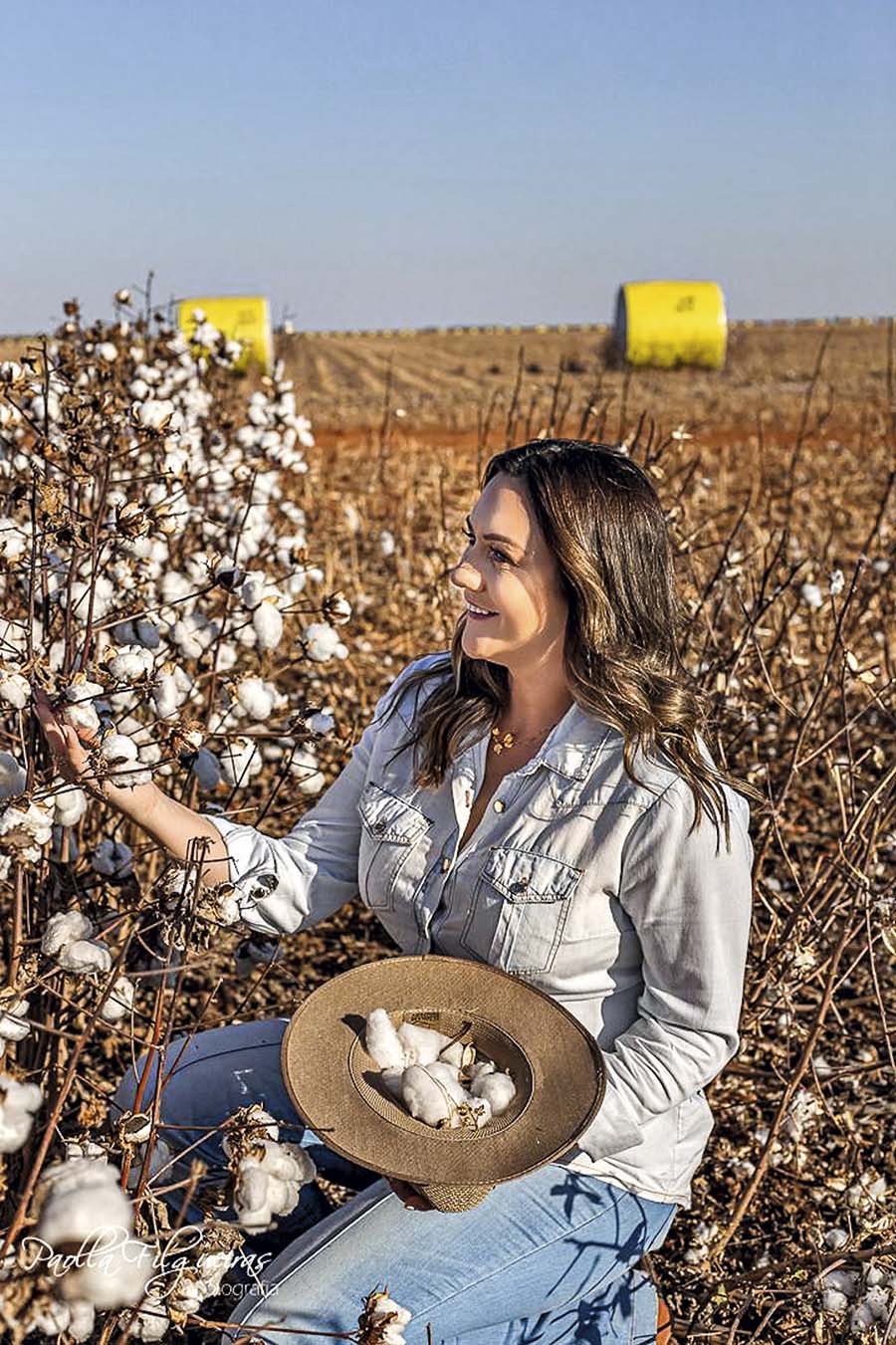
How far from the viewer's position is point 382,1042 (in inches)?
73.9

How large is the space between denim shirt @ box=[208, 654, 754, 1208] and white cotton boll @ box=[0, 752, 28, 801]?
1.19 ft

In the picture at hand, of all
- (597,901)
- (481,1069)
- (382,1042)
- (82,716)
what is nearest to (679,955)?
(597,901)

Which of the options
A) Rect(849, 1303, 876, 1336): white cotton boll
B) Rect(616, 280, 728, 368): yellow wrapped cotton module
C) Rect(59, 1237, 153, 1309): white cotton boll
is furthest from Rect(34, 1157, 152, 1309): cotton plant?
Rect(616, 280, 728, 368): yellow wrapped cotton module

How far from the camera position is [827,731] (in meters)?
4.45

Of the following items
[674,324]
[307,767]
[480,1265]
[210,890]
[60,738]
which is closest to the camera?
[210,890]

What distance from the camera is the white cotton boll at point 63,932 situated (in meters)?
1.62

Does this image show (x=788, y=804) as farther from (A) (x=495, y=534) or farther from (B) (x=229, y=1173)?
(B) (x=229, y=1173)

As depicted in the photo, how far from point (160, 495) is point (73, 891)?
0.70 metres

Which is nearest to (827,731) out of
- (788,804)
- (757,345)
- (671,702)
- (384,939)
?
(788,804)

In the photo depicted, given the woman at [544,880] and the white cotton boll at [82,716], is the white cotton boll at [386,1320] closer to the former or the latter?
the woman at [544,880]

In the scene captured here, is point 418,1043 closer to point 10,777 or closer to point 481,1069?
point 481,1069

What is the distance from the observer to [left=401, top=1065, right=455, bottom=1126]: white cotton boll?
180 cm

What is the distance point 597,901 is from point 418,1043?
0.32 meters

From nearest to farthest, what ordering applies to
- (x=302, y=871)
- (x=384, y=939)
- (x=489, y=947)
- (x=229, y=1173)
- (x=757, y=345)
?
(x=229, y=1173) < (x=489, y=947) < (x=302, y=871) < (x=384, y=939) < (x=757, y=345)
